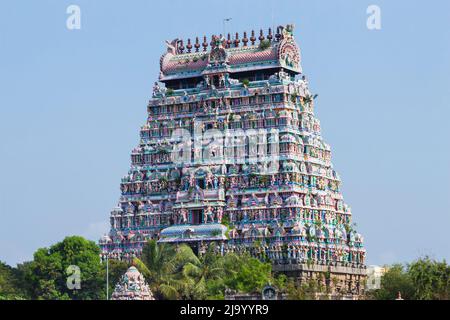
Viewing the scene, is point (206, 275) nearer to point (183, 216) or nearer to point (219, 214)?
point (219, 214)

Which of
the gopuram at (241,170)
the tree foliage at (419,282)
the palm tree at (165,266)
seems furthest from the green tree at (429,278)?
the palm tree at (165,266)

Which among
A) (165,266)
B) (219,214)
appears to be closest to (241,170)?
(219,214)

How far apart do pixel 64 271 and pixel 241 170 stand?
25.0 m

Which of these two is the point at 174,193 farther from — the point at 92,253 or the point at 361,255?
the point at 361,255

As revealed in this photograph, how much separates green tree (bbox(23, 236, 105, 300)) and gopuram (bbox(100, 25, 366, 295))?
3.07 m

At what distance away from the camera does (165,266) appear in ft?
549

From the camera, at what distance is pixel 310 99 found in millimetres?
186500

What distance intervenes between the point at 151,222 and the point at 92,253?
8357mm

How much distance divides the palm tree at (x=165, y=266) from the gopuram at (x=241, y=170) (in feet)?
25.8

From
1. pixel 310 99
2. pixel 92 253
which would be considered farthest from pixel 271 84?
pixel 92 253

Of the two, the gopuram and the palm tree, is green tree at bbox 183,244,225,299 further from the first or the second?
the gopuram

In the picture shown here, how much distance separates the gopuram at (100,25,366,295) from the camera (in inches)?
6959

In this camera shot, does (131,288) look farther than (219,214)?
No

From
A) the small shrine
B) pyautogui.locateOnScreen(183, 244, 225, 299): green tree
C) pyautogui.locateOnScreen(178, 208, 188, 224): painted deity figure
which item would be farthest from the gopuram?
the small shrine
